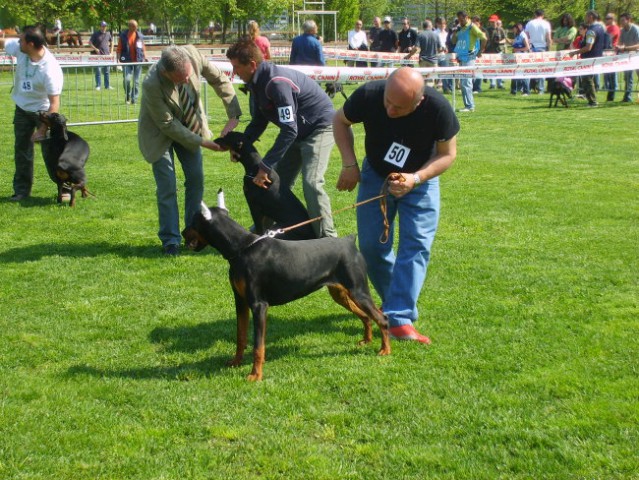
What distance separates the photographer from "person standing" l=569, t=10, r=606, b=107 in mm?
19688

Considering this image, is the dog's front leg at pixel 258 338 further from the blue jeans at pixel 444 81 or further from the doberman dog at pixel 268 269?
the blue jeans at pixel 444 81

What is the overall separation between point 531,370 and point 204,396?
1.99 metres

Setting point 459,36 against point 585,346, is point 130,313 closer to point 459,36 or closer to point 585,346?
point 585,346

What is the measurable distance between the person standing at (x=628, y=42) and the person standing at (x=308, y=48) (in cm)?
774

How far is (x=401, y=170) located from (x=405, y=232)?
427 millimetres

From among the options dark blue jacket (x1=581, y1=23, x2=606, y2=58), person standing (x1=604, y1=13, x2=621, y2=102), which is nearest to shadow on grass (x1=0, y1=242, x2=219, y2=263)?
dark blue jacket (x1=581, y1=23, x2=606, y2=58)

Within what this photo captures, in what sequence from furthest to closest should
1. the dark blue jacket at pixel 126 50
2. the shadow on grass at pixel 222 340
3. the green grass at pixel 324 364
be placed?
the dark blue jacket at pixel 126 50, the shadow on grass at pixel 222 340, the green grass at pixel 324 364

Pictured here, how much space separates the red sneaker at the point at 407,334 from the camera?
5496 millimetres

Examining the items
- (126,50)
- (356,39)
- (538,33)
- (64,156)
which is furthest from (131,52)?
(64,156)

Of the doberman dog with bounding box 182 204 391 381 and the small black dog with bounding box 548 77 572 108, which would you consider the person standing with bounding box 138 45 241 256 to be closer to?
the doberman dog with bounding box 182 204 391 381

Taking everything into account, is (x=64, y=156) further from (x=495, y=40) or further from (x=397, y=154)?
(x=495, y=40)

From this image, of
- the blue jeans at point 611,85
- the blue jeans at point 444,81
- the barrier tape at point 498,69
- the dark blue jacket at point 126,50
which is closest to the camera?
the barrier tape at point 498,69

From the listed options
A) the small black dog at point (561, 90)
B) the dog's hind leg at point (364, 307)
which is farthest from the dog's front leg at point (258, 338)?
the small black dog at point (561, 90)

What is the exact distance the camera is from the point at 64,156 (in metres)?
9.70
